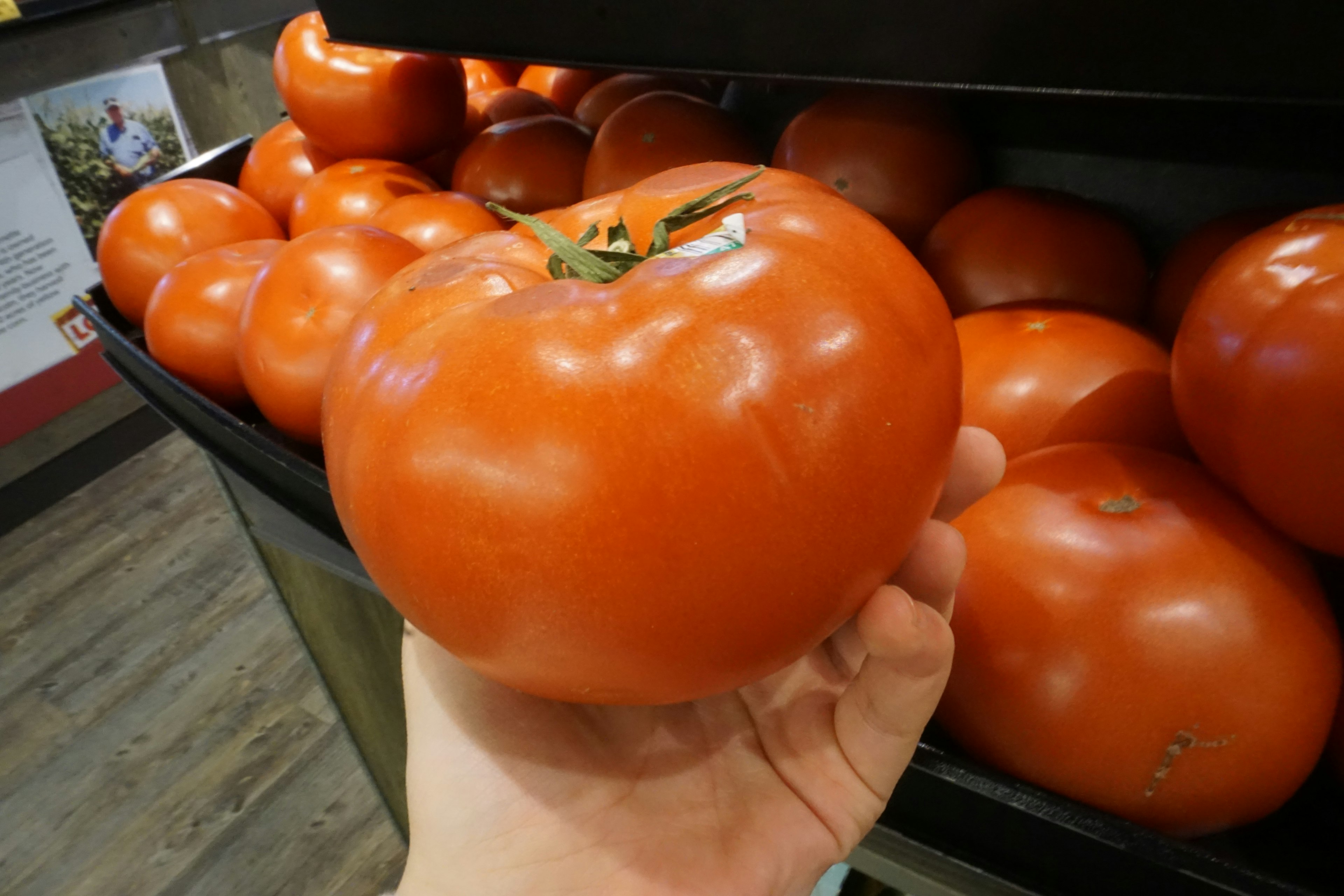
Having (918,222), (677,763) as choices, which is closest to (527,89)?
(918,222)

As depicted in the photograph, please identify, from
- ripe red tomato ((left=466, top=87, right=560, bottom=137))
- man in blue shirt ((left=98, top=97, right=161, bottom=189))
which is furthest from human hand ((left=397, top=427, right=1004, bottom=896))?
man in blue shirt ((left=98, top=97, right=161, bottom=189))

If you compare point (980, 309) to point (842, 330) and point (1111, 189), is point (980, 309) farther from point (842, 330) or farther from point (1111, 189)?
point (842, 330)

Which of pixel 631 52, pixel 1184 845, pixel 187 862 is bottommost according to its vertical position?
pixel 187 862

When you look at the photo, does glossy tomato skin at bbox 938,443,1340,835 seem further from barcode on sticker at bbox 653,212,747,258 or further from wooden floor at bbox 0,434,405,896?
wooden floor at bbox 0,434,405,896

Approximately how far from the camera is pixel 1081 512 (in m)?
0.55

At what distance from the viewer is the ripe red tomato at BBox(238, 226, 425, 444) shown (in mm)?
858

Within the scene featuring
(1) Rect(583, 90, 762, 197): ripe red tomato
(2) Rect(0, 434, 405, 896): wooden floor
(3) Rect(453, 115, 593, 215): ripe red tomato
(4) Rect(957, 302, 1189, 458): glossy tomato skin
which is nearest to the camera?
(4) Rect(957, 302, 1189, 458): glossy tomato skin

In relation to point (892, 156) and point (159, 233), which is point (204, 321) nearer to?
point (159, 233)

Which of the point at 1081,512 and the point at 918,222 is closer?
the point at 1081,512

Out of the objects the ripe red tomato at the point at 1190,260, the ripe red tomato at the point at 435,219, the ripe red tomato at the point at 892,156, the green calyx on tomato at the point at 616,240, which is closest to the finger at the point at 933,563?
the green calyx on tomato at the point at 616,240

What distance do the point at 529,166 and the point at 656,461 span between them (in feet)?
2.84

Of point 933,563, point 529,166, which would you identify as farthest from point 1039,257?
point 529,166

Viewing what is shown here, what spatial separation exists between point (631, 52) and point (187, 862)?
1714mm

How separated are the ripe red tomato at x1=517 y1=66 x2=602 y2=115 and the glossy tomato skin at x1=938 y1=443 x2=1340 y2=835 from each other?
1128 mm
